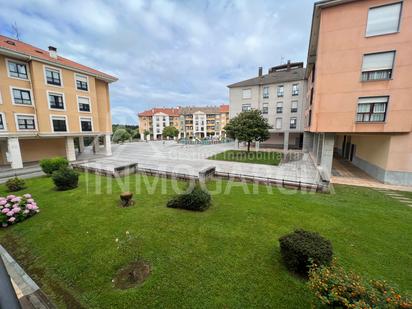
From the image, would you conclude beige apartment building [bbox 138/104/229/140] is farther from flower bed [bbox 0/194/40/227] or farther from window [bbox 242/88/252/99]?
flower bed [bbox 0/194/40/227]

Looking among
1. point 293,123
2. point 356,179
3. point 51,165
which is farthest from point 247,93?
point 51,165

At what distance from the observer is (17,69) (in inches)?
629

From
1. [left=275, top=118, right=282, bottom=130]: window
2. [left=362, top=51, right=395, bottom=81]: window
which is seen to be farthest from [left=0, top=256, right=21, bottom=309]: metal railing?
[left=275, top=118, right=282, bottom=130]: window

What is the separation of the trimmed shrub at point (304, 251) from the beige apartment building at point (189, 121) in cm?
6533

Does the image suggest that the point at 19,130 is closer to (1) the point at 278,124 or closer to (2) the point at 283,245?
(2) the point at 283,245

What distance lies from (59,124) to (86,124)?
270 centimetres

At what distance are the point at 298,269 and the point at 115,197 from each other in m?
8.01

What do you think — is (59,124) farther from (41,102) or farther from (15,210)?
(15,210)

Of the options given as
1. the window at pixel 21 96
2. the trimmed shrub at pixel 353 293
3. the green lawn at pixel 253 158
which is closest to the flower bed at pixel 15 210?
the trimmed shrub at pixel 353 293

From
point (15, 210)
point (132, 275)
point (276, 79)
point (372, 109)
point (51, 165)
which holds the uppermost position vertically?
point (276, 79)

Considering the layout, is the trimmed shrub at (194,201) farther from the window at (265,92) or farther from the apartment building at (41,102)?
the window at (265,92)

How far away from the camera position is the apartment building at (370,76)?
971cm

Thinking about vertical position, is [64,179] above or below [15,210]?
above

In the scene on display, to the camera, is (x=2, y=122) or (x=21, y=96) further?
(x=21, y=96)
